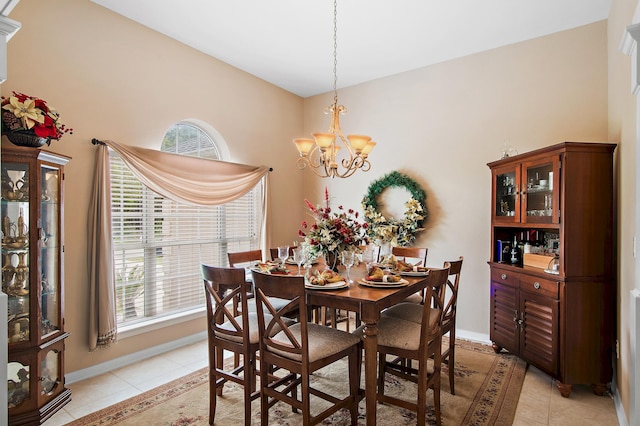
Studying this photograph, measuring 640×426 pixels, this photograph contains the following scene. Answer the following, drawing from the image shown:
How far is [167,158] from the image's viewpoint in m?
3.47

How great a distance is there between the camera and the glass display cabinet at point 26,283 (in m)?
2.23

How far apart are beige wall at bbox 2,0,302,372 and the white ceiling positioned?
0.72ft

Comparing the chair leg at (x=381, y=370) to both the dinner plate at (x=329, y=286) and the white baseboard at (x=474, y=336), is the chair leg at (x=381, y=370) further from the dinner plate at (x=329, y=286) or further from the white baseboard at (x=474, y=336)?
the white baseboard at (x=474, y=336)

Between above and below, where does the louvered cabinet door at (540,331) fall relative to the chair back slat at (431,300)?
below

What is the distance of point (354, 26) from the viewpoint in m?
3.35

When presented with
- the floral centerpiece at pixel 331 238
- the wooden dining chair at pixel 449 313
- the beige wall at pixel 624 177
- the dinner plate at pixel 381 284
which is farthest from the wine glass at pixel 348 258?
the beige wall at pixel 624 177

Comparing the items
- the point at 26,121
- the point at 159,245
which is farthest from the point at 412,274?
the point at 26,121

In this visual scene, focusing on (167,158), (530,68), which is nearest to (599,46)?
(530,68)

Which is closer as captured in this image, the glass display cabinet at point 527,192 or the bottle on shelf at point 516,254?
the glass display cabinet at point 527,192

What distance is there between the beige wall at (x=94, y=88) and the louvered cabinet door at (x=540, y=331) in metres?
3.19

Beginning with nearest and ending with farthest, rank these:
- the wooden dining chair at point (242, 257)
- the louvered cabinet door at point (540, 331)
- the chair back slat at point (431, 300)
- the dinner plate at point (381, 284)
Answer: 1. the chair back slat at point (431, 300)
2. the dinner plate at point (381, 284)
3. the louvered cabinet door at point (540, 331)
4. the wooden dining chair at point (242, 257)

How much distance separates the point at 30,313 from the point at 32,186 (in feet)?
2.68

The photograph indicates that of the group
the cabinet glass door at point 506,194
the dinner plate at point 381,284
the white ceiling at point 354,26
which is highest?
the white ceiling at point 354,26

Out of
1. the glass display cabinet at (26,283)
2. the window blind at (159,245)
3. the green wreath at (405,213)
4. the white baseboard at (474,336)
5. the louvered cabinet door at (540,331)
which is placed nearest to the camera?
the glass display cabinet at (26,283)
